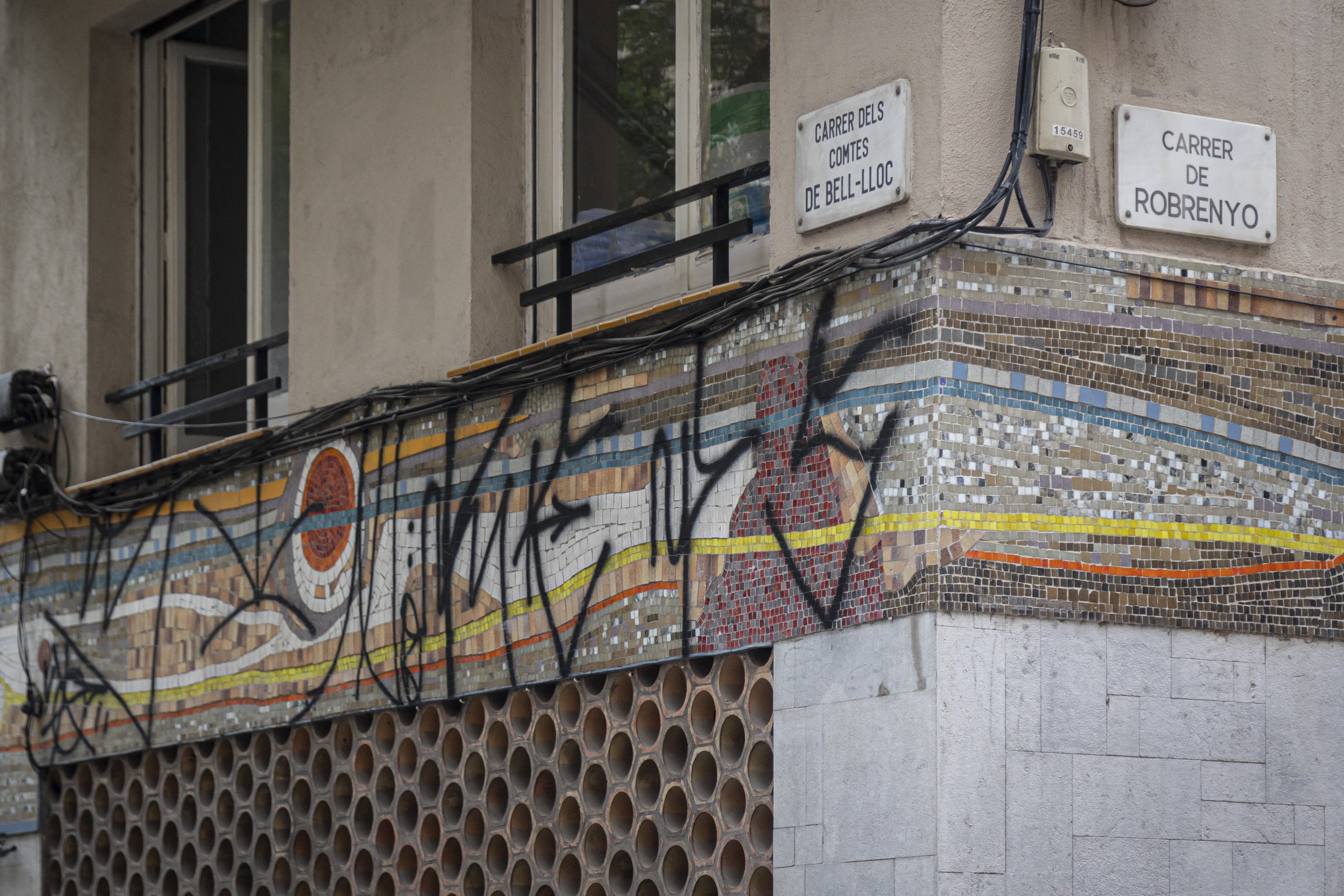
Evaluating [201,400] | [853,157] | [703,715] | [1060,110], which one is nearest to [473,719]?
[703,715]

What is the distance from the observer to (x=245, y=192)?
35.3 ft

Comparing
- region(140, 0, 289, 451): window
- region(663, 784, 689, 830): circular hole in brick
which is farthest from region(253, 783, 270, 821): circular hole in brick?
region(663, 784, 689, 830): circular hole in brick

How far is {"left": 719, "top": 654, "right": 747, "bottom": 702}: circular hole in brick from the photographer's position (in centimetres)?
687

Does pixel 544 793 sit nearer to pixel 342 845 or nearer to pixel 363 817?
pixel 363 817

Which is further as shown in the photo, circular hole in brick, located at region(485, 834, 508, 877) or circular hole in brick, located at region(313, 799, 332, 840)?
circular hole in brick, located at region(313, 799, 332, 840)

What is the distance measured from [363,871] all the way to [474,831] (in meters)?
0.86

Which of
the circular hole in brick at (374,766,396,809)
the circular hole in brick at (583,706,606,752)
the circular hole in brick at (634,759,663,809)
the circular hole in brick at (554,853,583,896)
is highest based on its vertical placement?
the circular hole in brick at (583,706,606,752)

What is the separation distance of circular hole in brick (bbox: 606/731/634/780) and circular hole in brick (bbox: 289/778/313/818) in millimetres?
2225

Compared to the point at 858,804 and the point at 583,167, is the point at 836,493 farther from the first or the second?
the point at 583,167

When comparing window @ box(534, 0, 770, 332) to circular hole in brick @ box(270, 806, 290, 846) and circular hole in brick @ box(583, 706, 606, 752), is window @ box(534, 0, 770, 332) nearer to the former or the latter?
circular hole in brick @ box(583, 706, 606, 752)

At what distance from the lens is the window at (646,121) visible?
7707 millimetres

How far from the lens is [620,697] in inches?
291

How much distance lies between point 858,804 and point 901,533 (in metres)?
0.87

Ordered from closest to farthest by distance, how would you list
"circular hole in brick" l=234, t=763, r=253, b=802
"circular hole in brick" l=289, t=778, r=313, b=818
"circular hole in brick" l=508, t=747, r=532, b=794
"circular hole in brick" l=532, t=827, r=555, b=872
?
"circular hole in brick" l=532, t=827, r=555, b=872, "circular hole in brick" l=508, t=747, r=532, b=794, "circular hole in brick" l=289, t=778, r=313, b=818, "circular hole in brick" l=234, t=763, r=253, b=802
